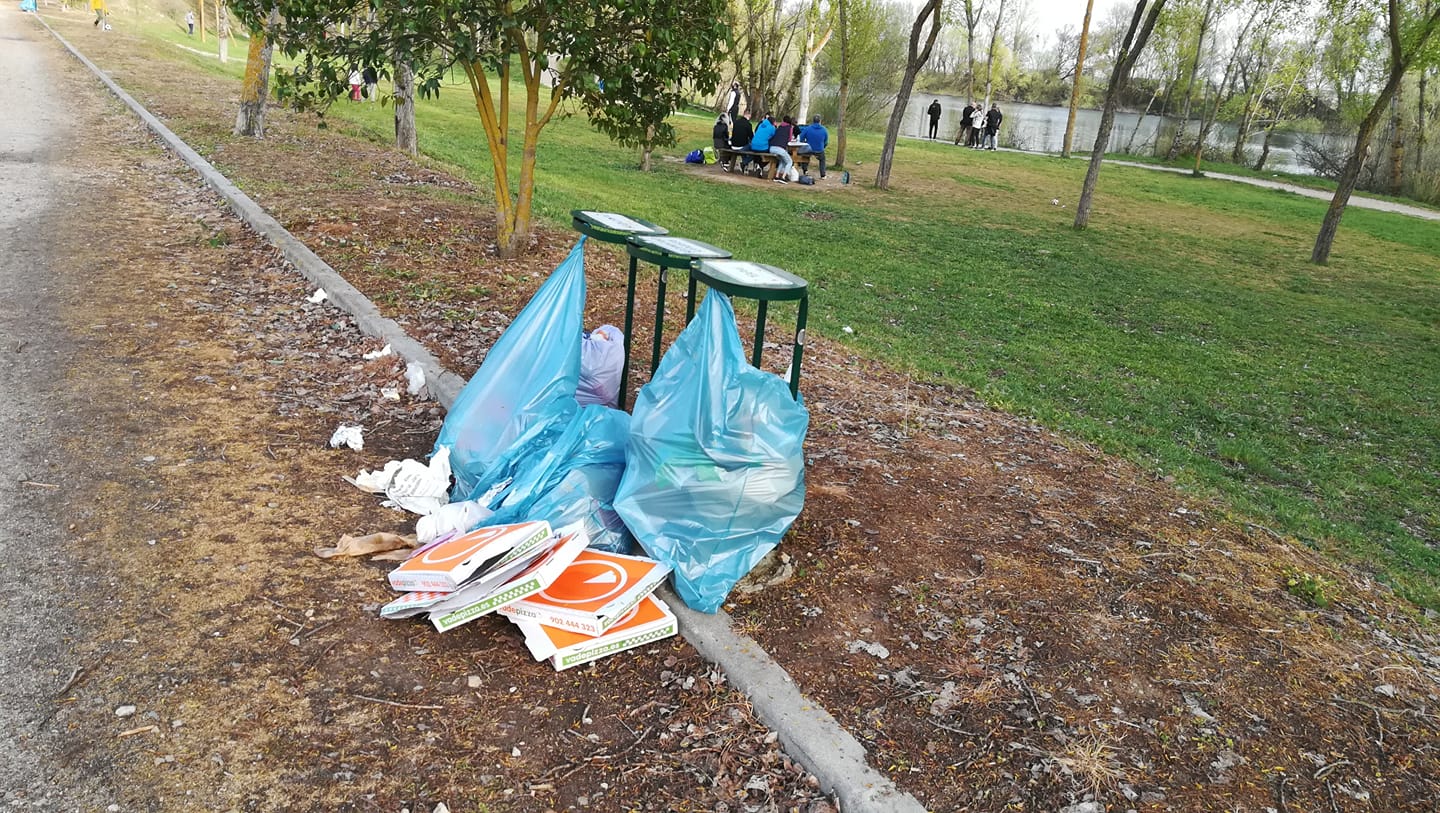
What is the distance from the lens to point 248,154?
11180mm

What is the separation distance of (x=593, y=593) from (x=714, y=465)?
0.58 meters

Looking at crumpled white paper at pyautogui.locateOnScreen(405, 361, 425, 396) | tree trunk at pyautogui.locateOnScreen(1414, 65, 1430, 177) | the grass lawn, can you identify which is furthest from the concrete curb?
tree trunk at pyautogui.locateOnScreen(1414, 65, 1430, 177)

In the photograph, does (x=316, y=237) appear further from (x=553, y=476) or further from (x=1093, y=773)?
(x=1093, y=773)

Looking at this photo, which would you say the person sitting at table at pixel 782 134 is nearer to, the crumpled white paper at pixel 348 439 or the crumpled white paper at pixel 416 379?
the crumpled white paper at pixel 416 379

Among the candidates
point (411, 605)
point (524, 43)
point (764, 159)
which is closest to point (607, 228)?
point (411, 605)

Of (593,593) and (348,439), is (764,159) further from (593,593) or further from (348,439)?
(593,593)

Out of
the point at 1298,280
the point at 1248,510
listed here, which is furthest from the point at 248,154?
the point at 1298,280

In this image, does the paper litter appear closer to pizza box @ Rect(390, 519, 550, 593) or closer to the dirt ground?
the dirt ground

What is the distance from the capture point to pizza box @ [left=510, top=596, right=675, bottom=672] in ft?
9.34

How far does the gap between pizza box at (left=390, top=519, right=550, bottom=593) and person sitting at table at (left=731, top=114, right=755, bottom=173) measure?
15.9 metres

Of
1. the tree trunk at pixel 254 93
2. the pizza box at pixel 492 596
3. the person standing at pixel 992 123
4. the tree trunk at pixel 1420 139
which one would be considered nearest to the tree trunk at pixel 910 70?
the tree trunk at pixel 254 93

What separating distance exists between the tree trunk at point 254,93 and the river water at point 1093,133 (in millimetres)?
29413

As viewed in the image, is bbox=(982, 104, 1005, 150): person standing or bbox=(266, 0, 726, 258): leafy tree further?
bbox=(982, 104, 1005, 150): person standing

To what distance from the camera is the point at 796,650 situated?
296 cm
